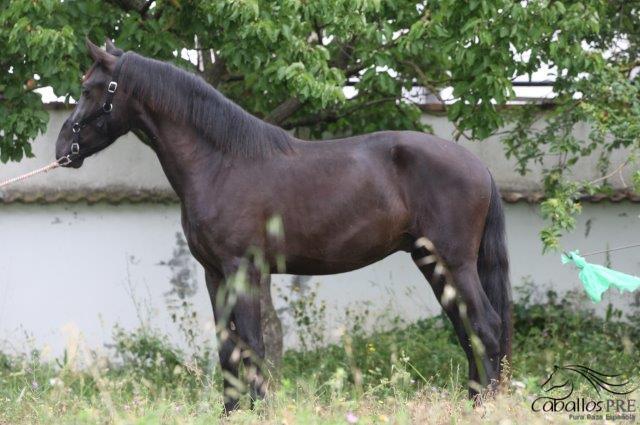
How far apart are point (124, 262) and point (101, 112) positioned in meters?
3.99

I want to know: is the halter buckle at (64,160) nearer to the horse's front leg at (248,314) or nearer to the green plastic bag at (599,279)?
the horse's front leg at (248,314)

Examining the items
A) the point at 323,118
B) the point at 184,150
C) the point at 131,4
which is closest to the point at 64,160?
the point at 184,150

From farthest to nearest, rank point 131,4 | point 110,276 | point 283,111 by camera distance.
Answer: point 110,276
point 283,111
point 131,4

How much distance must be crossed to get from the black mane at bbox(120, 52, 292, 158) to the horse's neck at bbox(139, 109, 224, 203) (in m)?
0.05

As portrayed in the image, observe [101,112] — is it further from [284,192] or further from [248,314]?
[248,314]

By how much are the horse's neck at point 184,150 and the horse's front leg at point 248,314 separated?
21.7 inches

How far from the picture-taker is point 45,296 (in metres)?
9.52

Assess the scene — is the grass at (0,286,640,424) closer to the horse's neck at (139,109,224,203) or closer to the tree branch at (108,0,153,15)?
the horse's neck at (139,109,224,203)

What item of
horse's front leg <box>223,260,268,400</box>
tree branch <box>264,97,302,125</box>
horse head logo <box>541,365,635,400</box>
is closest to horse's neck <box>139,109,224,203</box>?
horse's front leg <box>223,260,268,400</box>

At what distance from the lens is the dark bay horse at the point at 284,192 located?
577cm

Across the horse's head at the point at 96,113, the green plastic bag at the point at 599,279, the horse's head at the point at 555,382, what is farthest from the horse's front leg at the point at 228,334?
the green plastic bag at the point at 599,279

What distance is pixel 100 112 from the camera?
19.1 feet

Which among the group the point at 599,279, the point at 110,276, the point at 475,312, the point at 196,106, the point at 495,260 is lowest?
the point at 110,276

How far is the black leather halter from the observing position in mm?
5773
